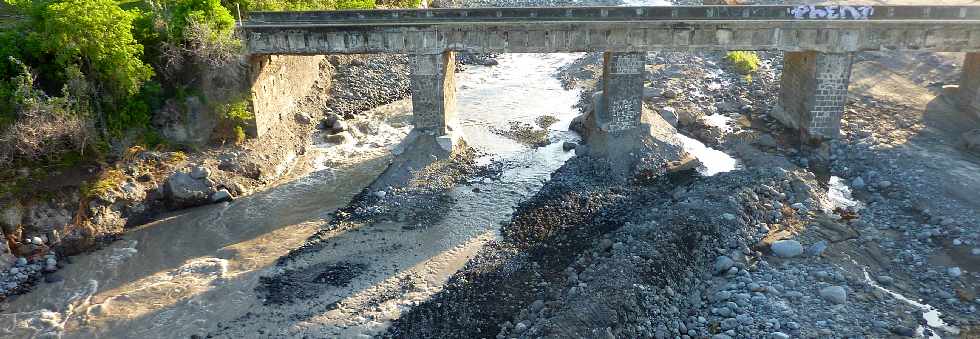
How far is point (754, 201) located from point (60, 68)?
30736 millimetres

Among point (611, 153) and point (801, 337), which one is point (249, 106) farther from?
point (801, 337)

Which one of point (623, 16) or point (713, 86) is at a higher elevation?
point (623, 16)

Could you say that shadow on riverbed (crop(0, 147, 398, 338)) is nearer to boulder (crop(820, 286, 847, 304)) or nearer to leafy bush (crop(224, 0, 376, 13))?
leafy bush (crop(224, 0, 376, 13))

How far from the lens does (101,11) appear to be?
29.1 metres

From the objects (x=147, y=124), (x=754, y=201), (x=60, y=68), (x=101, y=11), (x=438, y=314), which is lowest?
(x=438, y=314)

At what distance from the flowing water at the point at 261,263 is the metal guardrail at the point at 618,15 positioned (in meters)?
7.30

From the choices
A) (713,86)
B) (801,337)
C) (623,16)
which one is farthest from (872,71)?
(801,337)

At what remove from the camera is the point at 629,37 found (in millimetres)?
34500

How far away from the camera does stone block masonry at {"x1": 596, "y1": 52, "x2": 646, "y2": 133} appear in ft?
116

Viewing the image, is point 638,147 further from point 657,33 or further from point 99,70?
point 99,70

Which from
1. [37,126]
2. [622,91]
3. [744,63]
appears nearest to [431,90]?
[622,91]

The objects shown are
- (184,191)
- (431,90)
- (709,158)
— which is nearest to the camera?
(184,191)

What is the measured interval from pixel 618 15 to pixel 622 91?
401cm

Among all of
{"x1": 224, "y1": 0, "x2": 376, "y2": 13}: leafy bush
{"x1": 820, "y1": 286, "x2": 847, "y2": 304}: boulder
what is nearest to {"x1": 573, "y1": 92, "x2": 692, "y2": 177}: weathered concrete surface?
{"x1": 820, "y1": 286, "x2": 847, "y2": 304}: boulder
